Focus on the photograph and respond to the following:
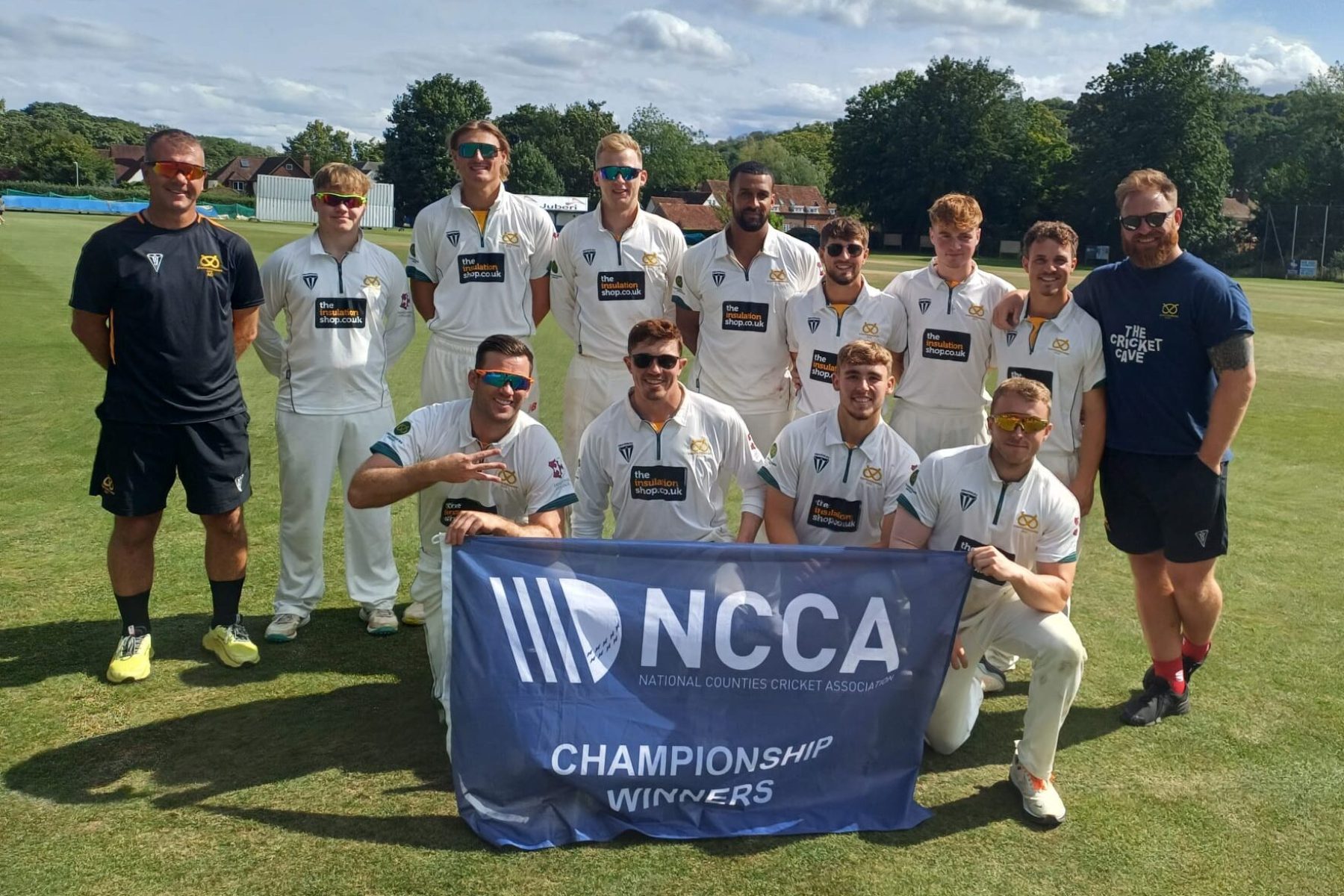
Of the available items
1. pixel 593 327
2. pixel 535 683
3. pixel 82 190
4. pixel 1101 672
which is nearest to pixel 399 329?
pixel 593 327

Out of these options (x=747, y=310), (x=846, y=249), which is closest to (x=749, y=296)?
(x=747, y=310)

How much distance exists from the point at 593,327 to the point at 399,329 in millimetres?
1176

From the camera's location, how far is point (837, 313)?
5.76 metres

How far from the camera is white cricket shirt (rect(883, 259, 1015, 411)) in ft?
18.4

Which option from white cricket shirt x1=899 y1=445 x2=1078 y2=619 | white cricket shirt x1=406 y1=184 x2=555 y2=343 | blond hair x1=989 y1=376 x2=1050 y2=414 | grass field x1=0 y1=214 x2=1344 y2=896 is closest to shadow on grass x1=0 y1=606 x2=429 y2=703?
grass field x1=0 y1=214 x2=1344 y2=896

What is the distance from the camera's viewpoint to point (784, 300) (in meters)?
6.12

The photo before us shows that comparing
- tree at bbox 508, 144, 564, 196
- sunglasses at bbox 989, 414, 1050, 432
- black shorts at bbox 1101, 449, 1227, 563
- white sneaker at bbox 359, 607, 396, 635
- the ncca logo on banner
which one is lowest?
white sneaker at bbox 359, 607, 396, 635

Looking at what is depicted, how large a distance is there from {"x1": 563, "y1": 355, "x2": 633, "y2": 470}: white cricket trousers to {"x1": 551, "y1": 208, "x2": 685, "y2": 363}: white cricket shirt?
63mm

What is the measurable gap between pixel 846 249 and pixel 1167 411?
1.81 metres

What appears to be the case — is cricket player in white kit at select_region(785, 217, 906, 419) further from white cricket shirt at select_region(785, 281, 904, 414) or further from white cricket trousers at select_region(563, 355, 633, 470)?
white cricket trousers at select_region(563, 355, 633, 470)

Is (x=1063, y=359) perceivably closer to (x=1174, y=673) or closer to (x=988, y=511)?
(x=988, y=511)

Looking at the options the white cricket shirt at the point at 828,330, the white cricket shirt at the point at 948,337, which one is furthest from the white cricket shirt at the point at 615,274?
the white cricket shirt at the point at 948,337

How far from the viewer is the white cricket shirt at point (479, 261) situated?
20.1ft

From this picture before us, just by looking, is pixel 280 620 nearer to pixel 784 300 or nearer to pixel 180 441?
pixel 180 441
